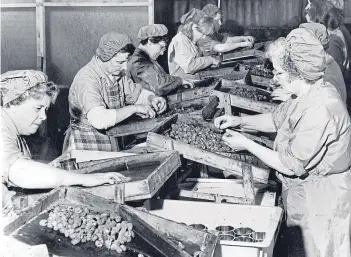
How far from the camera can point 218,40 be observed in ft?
27.0

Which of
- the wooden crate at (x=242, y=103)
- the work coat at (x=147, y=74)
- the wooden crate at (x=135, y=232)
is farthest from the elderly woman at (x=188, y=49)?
the wooden crate at (x=135, y=232)

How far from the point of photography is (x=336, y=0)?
6539 mm

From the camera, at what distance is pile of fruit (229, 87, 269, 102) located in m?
4.96

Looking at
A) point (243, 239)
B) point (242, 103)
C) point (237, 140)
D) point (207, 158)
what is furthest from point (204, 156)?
point (242, 103)

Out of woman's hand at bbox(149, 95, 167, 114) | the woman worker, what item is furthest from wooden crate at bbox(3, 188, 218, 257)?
woman's hand at bbox(149, 95, 167, 114)

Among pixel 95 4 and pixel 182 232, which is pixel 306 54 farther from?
pixel 95 4

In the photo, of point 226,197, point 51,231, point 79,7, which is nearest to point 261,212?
point 226,197

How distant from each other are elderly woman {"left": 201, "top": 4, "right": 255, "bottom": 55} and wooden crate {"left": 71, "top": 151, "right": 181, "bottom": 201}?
3811mm

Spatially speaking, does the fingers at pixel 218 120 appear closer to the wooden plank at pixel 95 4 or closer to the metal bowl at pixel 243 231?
the metal bowl at pixel 243 231

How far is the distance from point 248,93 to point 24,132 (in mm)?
2954

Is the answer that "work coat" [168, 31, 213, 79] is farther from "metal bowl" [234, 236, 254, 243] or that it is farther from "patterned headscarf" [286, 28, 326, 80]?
"metal bowl" [234, 236, 254, 243]

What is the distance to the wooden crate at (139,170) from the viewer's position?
2.57 metres

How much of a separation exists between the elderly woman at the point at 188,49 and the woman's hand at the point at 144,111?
194 centimetres

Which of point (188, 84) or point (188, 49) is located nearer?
point (188, 84)
